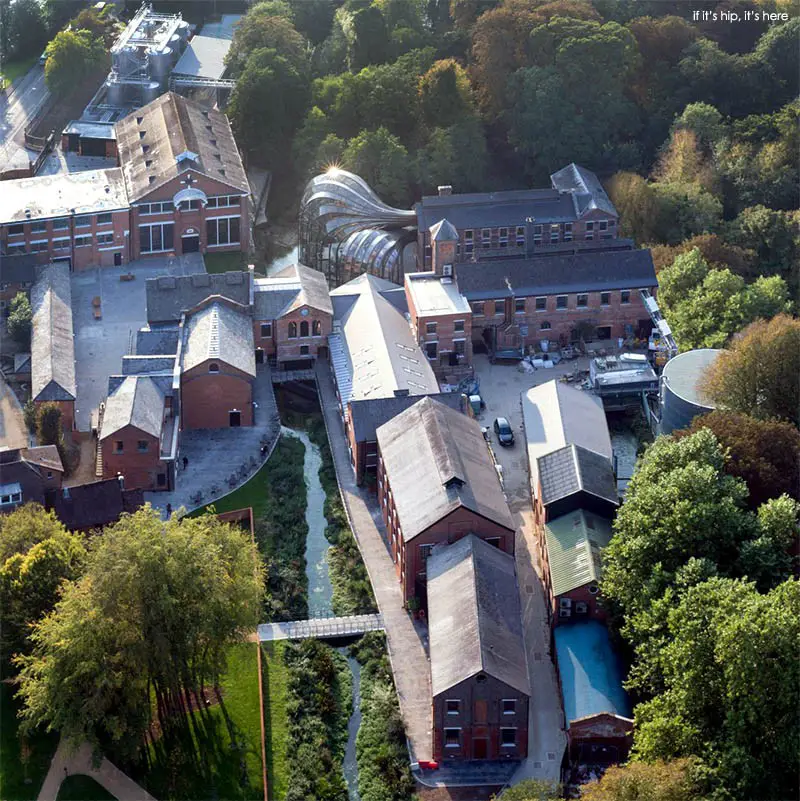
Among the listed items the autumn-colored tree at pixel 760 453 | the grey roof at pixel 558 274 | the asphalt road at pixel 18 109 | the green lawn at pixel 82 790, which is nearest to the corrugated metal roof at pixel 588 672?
the autumn-colored tree at pixel 760 453

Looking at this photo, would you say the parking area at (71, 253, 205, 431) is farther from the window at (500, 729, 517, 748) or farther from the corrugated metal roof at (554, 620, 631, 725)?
the window at (500, 729, 517, 748)

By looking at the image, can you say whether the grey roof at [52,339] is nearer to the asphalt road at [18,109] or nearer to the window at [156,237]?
the window at [156,237]

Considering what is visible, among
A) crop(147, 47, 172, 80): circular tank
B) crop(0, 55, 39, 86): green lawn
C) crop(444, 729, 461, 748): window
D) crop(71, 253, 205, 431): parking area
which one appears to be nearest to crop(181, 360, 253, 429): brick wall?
crop(71, 253, 205, 431): parking area

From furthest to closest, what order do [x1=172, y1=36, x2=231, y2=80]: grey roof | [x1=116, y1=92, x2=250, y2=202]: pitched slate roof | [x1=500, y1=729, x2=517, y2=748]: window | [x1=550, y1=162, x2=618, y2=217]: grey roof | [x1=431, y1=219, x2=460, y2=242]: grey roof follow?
[x1=172, y1=36, x2=231, y2=80]: grey roof, [x1=550, y1=162, x2=618, y2=217]: grey roof, [x1=116, y1=92, x2=250, y2=202]: pitched slate roof, [x1=431, y1=219, x2=460, y2=242]: grey roof, [x1=500, y1=729, x2=517, y2=748]: window

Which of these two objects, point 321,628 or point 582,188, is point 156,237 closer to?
point 582,188

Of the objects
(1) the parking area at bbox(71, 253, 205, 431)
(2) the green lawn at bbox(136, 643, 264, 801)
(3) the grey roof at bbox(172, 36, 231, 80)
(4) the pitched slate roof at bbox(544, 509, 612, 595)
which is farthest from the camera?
(3) the grey roof at bbox(172, 36, 231, 80)

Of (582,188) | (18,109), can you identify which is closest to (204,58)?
(18,109)
